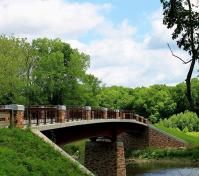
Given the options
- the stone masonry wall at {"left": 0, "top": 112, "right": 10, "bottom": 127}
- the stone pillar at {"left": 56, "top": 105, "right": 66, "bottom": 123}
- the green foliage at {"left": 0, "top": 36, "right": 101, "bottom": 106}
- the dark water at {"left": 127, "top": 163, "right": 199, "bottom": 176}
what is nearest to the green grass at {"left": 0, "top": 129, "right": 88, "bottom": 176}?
the stone masonry wall at {"left": 0, "top": 112, "right": 10, "bottom": 127}

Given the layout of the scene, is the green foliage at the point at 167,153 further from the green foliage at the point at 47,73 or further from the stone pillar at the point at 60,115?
the stone pillar at the point at 60,115

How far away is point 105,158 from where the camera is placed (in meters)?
41.6

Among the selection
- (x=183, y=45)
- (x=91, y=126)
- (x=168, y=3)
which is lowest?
(x=91, y=126)

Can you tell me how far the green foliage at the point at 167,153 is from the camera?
6091cm

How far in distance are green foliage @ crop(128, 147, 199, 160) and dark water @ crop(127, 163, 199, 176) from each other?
4390 millimetres

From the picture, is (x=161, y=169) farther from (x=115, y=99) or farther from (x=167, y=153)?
(x=115, y=99)

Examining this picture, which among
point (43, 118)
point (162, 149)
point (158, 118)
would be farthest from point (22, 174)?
point (158, 118)

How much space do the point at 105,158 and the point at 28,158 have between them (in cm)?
2352

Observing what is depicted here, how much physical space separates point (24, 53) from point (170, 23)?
4694 centimetres

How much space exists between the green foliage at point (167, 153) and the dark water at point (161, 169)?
14.4 feet

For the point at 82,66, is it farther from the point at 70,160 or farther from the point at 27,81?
the point at 70,160

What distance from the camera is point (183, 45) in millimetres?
21188


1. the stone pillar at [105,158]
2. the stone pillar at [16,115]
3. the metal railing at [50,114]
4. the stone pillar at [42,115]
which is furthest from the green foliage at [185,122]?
the stone pillar at [16,115]

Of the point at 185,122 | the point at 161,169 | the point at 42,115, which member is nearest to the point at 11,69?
the point at 161,169
